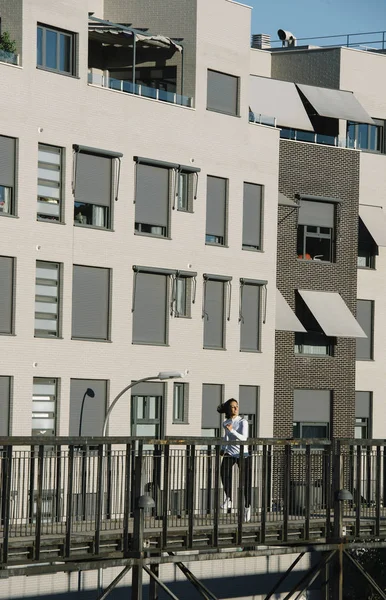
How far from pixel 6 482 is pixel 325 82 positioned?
37674 mm

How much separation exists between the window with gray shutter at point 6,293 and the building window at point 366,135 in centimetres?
1752

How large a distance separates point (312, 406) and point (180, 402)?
644cm

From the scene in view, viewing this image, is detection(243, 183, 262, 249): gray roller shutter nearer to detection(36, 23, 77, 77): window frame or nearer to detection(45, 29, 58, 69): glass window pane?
detection(36, 23, 77, 77): window frame

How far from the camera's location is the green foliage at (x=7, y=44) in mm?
42750

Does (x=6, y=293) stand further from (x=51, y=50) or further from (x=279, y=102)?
(x=279, y=102)

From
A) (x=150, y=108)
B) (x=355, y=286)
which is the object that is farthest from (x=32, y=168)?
(x=355, y=286)

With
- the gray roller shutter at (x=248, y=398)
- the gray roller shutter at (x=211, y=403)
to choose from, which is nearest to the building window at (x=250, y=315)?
the gray roller shutter at (x=248, y=398)

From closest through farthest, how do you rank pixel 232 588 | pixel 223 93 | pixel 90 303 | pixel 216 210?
1. pixel 232 588
2. pixel 90 303
3. pixel 216 210
4. pixel 223 93

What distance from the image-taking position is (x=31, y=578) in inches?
1451

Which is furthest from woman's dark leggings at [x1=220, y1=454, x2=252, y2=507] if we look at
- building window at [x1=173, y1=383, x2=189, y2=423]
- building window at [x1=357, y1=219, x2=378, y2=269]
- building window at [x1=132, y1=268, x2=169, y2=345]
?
building window at [x1=357, y1=219, x2=378, y2=269]

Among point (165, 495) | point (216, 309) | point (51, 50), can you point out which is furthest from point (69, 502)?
point (216, 309)

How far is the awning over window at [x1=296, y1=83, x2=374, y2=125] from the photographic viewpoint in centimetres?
5391

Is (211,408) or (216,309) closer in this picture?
(211,408)

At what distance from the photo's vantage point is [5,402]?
140 ft
